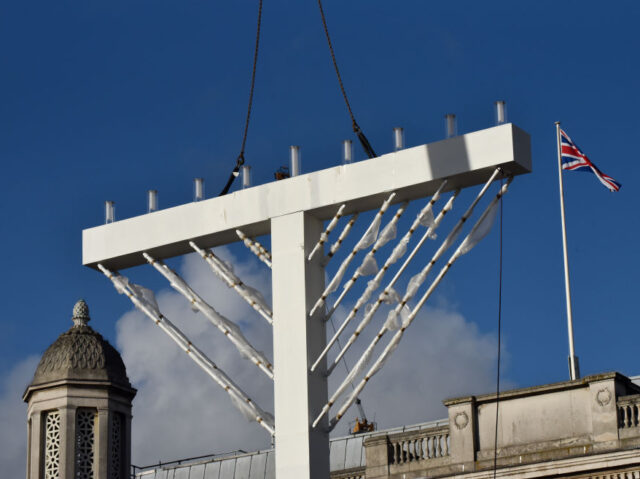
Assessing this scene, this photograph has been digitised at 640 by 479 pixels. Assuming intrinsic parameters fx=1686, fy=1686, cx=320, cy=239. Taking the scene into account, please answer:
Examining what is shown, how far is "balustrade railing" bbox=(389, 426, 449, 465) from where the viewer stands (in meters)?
31.1

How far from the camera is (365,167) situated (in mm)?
16000

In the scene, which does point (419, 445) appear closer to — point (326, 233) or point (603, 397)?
point (603, 397)

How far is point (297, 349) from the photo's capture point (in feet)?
51.9

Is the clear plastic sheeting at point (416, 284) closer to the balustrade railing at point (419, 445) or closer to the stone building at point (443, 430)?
the stone building at point (443, 430)

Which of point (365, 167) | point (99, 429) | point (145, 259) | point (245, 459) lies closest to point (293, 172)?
point (365, 167)

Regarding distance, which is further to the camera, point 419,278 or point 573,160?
point 573,160

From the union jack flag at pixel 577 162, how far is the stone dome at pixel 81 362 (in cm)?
1173

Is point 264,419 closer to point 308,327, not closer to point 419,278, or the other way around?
point 308,327

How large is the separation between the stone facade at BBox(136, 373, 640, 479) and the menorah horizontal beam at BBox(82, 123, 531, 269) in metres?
12.7

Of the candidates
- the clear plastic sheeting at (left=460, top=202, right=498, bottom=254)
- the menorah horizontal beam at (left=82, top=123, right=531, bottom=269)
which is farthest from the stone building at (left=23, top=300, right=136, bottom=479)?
the clear plastic sheeting at (left=460, top=202, right=498, bottom=254)

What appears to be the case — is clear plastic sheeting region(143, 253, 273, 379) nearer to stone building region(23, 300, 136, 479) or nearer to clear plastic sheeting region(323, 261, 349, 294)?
clear plastic sheeting region(323, 261, 349, 294)

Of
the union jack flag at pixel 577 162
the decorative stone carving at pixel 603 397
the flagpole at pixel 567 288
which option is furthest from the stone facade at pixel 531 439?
the union jack flag at pixel 577 162

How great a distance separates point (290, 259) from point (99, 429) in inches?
367

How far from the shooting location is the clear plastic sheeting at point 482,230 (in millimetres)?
15711
